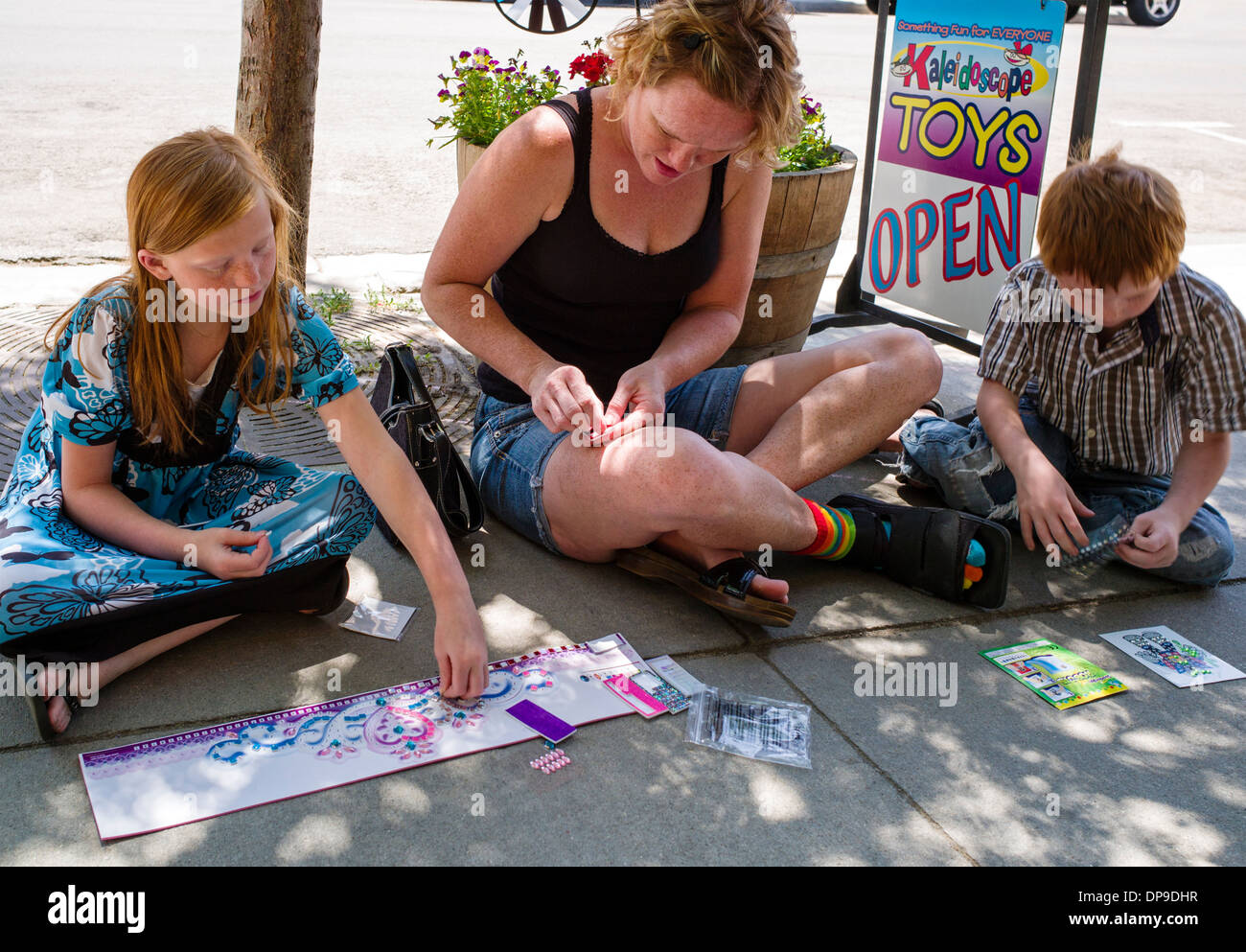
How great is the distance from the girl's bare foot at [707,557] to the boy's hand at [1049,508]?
0.67m

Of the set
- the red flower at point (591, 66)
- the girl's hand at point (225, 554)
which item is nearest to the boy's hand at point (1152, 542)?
the girl's hand at point (225, 554)

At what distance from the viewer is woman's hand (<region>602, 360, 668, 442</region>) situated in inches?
101

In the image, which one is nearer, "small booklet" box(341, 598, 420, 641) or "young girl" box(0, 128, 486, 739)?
"young girl" box(0, 128, 486, 739)

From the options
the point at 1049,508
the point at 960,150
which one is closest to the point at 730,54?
the point at 1049,508

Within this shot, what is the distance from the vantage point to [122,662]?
2.26 m

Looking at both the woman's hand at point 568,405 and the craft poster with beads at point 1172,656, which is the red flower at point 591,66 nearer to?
the woman's hand at point 568,405

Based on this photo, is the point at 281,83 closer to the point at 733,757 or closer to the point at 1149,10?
the point at 733,757

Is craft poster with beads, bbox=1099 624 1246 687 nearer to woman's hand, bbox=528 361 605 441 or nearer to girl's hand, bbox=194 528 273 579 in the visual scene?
woman's hand, bbox=528 361 605 441

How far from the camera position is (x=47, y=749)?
2059 millimetres

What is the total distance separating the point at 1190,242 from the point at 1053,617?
4.78 metres

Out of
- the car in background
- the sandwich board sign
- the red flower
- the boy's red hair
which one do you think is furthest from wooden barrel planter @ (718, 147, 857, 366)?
the car in background

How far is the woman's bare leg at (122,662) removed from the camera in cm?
207

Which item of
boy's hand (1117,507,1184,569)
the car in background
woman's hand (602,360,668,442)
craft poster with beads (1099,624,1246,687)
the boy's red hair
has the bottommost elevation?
craft poster with beads (1099,624,1246,687)

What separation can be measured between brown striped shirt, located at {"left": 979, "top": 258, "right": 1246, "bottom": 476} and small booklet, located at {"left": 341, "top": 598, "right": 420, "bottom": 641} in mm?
1679
